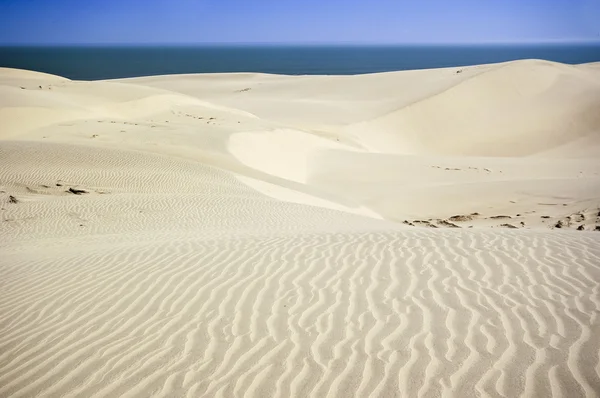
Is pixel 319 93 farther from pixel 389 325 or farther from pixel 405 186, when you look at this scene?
pixel 389 325

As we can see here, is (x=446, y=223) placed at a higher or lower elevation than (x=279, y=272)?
lower

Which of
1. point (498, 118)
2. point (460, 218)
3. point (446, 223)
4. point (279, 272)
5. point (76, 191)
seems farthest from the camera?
point (498, 118)

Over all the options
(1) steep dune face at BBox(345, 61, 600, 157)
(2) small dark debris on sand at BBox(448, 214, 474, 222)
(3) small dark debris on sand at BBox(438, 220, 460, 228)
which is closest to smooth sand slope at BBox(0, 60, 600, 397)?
(3) small dark debris on sand at BBox(438, 220, 460, 228)

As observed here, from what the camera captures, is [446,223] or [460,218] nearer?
[446,223]

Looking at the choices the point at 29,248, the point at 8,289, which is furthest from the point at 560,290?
the point at 29,248

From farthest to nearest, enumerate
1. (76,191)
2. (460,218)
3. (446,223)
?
(76,191), (460,218), (446,223)

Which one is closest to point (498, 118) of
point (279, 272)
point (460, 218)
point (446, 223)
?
point (460, 218)

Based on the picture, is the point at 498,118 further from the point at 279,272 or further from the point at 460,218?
Result: the point at 279,272

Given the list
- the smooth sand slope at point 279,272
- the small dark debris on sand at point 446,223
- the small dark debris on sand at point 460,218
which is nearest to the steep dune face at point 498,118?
the smooth sand slope at point 279,272
